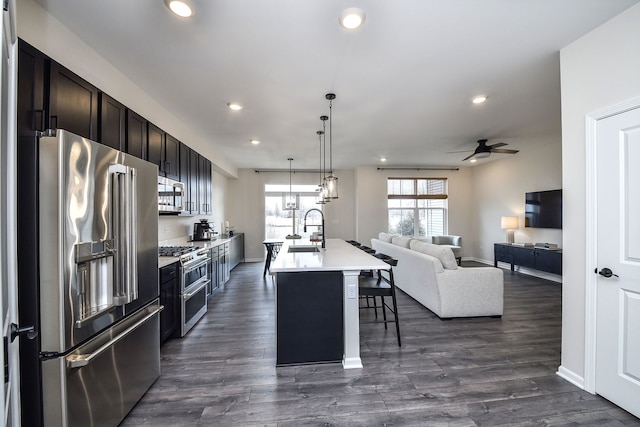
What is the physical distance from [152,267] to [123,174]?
0.77 metres

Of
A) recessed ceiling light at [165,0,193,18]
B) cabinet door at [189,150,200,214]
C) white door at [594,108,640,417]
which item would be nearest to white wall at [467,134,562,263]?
white door at [594,108,640,417]

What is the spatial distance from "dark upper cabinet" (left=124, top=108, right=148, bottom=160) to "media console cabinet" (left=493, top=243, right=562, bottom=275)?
255 inches

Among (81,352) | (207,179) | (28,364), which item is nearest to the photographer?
(28,364)

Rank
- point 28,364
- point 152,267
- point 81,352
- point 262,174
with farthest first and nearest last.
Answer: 1. point 262,174
2. point 152,267
3. point 81,352
4. point 28,364

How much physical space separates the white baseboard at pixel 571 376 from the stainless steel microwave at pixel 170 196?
4.13 meters

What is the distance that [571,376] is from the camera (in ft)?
7.19

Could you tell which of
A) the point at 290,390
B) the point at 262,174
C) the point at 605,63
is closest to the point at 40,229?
the point at 290,390

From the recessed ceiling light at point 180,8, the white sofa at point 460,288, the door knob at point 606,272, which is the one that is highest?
the recessed ceiling light at point 180,8

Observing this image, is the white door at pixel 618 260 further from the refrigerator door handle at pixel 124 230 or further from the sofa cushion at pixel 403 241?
the refrigerator door handle at pixel 124 230

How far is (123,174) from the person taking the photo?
1.73 meters

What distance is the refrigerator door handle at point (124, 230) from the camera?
65.9 inches

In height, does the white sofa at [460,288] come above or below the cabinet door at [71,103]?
below

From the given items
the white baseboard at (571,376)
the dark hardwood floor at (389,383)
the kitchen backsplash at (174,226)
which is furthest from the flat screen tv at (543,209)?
the kitchen backsplash at (174,226)

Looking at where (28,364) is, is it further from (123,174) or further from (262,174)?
(262,174)
